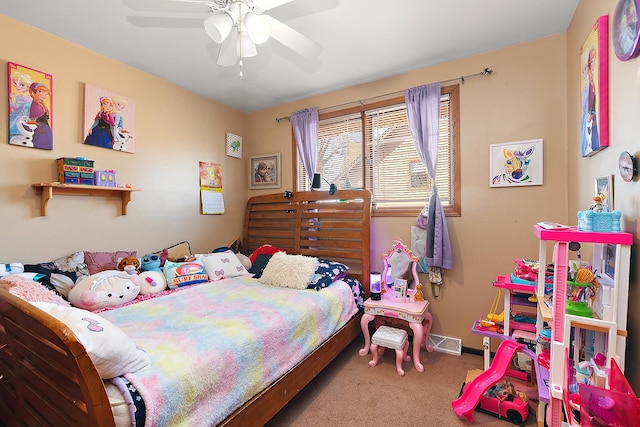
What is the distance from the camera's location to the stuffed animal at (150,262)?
8.48ft

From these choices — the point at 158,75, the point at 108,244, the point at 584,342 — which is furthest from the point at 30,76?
the point at 584,342

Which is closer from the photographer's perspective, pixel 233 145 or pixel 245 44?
pixel 245 44

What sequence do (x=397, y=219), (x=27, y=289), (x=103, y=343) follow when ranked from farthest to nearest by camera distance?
(x=397, y=219) → (x=27, y=289) → (x=103, y=343)

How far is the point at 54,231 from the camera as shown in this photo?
224 cm

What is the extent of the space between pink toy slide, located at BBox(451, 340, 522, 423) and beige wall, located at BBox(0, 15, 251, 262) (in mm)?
2879

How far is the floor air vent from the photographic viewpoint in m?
2.63

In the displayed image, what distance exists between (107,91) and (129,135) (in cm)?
39

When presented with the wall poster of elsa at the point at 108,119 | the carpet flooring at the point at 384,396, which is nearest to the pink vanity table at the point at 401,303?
the carpet flooring at the point at 384,396

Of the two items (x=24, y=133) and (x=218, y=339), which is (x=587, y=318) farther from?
(x=24, y=133)

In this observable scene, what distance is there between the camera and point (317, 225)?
324cm

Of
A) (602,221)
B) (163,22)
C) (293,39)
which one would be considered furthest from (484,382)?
(163,22)

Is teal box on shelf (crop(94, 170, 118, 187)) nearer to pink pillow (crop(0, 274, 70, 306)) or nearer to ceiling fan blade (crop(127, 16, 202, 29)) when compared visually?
pink pillow (crop(0, 274, 70, 306))

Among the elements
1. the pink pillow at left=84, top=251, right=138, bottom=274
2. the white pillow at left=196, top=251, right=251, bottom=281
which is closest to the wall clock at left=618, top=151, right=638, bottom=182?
the white pillow at left=196, top=251, right=251, bottom=281

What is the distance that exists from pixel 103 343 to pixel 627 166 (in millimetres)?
2192
